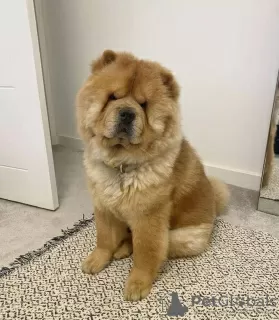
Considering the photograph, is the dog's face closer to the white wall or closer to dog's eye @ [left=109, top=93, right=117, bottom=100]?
dog's eye @ [left=109, top=93, right=117, bottom=100]

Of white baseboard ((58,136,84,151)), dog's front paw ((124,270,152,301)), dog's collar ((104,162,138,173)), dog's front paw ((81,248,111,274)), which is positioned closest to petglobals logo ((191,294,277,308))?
dog's front paw ((124,270,152,301))

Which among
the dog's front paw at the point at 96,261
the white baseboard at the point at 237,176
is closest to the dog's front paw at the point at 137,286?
the dog's front paw at the point at 96,261

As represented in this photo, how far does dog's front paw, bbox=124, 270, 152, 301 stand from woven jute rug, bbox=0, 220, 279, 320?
0.02 meters

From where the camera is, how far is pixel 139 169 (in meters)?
1.12

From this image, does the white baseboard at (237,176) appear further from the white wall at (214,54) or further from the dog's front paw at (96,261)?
the dog's front paw at (96,261)

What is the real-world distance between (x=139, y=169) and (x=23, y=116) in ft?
2.38

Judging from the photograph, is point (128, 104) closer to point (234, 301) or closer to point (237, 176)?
point (234, 301)

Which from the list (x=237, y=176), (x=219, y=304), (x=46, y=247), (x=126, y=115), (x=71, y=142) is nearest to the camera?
(x=126, y=115)

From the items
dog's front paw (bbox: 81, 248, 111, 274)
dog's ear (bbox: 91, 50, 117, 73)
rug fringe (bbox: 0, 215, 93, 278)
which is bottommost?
rug fringe (bbox: 0, 215, 93, 278)

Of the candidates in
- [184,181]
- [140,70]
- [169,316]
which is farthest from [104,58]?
[169,316]

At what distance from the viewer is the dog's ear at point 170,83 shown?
1063 millimetres

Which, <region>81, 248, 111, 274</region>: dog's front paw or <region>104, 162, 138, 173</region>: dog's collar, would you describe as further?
<region>81, 248, 111, 274</region>: dog's front paw

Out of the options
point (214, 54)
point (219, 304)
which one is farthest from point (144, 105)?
point (214, 54)

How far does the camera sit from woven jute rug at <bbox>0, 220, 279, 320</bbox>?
1.06 m
